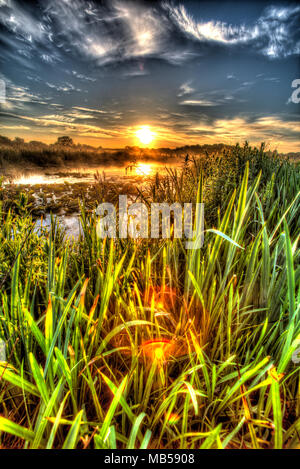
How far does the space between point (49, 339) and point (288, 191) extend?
62.3 inches

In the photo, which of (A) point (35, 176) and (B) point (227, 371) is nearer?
(B) point (227, 371)

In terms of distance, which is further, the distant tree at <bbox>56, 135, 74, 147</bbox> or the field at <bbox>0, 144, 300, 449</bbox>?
the distant tree at <bbox>56, 135, 74, 147</bbox>

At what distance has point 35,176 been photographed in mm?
3172

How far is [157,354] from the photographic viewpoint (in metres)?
0.56

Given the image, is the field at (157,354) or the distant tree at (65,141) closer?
the field at (157,354)

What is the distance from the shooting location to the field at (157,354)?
1.56ft

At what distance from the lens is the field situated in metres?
0.48

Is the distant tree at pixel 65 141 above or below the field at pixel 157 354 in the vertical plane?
above

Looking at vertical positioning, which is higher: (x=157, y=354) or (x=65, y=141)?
(x=65, y=141)

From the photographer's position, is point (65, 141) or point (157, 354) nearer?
point (157, 354)

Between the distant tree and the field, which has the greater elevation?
the distant tree

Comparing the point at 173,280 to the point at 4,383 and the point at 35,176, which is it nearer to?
the point at 4,383
